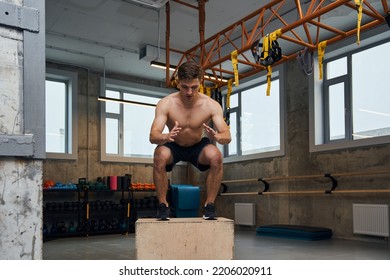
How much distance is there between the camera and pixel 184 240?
2850mm

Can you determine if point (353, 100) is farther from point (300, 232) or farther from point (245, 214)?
point (245, 214)

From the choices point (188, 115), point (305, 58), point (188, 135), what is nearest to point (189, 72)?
point (188, 115)

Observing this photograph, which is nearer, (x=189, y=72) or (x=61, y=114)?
(x=189, y=72)

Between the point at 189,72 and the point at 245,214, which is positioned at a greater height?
the point at 189,72

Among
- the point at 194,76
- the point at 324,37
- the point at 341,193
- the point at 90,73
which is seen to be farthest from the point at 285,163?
the point at 194,76

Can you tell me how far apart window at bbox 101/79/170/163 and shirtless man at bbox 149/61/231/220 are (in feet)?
21.3

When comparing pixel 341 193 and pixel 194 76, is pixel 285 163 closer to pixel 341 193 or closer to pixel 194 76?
pixel 341 193

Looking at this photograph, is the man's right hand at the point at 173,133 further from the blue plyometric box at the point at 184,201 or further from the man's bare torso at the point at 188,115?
the blue plyometric box at the point at 184,201

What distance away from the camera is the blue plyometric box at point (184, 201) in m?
9.03

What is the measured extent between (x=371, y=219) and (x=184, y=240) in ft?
15.6

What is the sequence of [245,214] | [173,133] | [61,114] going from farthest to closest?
[61,114] → [245,214] → [173,133]

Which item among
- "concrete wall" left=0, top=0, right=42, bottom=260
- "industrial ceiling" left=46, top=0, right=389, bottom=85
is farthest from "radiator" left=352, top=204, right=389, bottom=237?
"concrete wall" left=0, top=0, right=42, bottom=260

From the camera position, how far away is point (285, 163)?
8375mm

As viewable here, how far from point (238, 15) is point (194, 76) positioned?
449 centimetres
